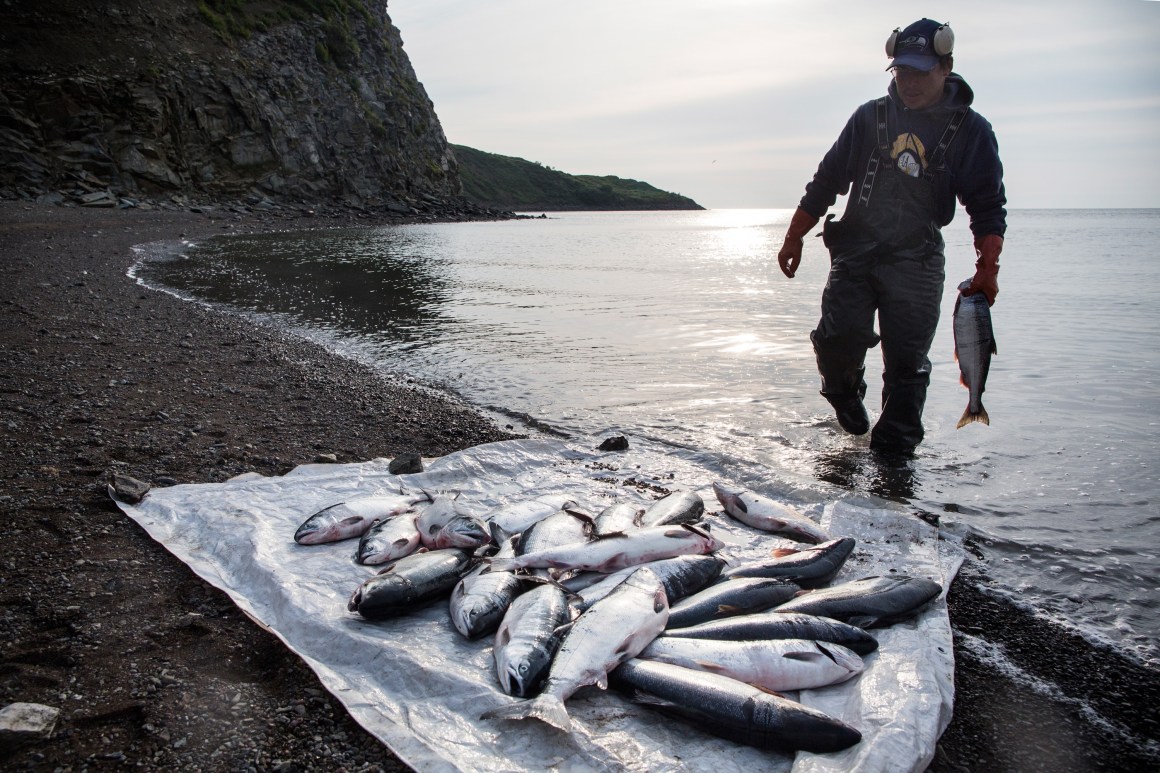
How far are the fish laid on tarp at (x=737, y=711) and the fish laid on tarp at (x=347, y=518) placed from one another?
2315mm

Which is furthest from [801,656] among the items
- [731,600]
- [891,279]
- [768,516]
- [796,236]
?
[796,236]

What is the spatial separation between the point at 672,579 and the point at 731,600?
0.36m

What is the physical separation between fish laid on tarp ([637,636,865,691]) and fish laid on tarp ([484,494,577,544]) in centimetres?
165

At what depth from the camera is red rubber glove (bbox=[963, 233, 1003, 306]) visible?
5680mm

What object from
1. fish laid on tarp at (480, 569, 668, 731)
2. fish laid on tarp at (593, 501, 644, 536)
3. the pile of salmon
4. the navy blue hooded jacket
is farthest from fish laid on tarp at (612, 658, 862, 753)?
the navy blue hooded jacket

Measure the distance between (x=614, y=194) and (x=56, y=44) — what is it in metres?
145

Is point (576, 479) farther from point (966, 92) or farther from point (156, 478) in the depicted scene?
point (966, 92)

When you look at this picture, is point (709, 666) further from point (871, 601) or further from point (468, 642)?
point (468, 642)

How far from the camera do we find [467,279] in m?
24.6

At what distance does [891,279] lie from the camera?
6.30 meters

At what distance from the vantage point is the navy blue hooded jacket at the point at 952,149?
5746 millimetres

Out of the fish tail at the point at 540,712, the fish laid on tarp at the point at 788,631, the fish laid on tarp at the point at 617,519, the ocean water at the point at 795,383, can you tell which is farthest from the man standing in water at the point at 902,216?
the fish tail at the point at 540,712

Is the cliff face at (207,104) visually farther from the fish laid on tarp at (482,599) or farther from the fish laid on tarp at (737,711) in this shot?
the fish laid on tarp at (737,711)

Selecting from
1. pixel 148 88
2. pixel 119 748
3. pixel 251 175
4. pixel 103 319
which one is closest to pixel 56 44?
pixel 148 88
